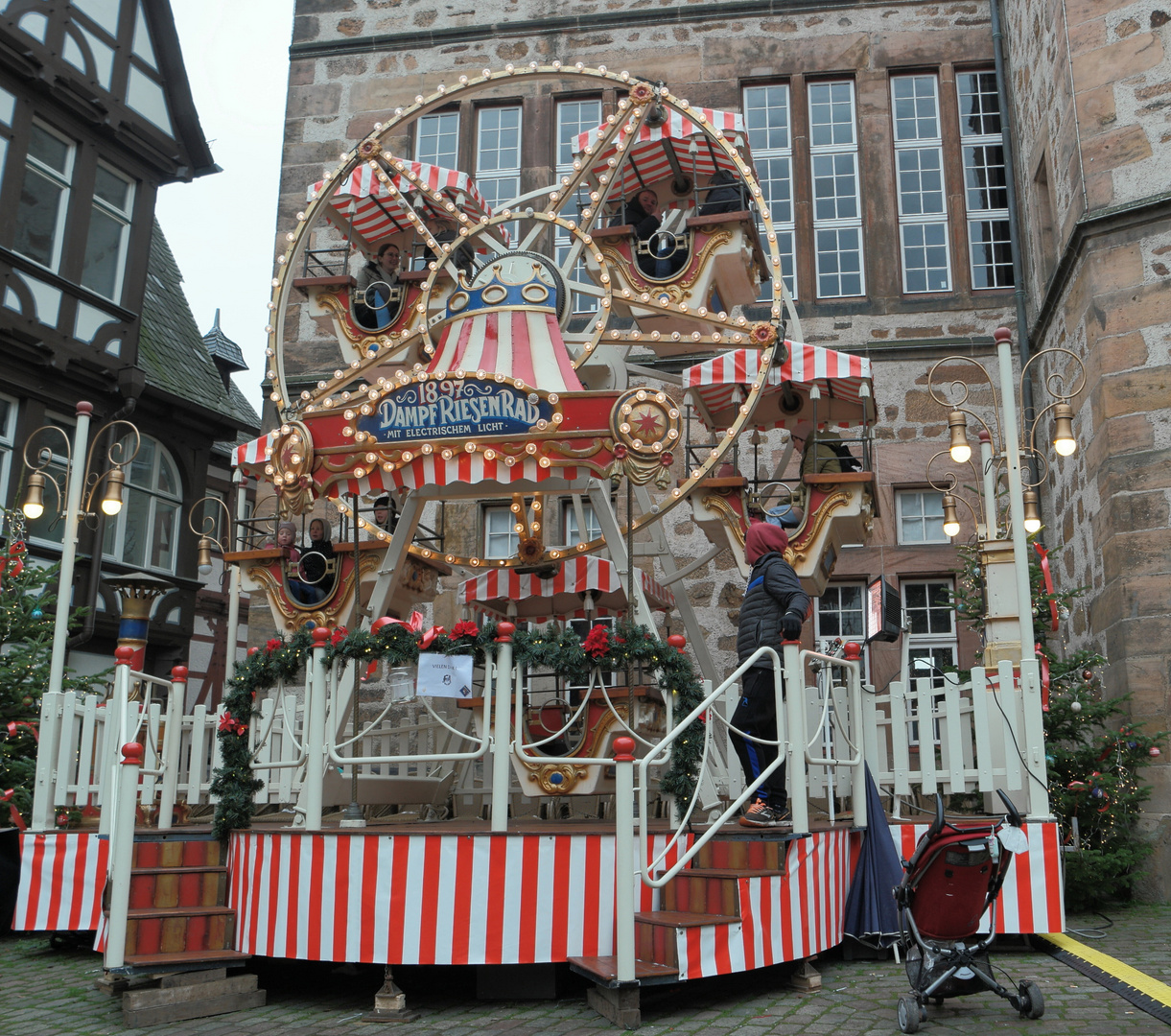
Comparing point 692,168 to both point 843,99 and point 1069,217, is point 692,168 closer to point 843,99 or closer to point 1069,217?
point 1069,217

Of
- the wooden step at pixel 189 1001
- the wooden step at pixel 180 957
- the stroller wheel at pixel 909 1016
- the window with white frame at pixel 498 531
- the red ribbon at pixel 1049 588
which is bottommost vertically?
the wooden step at pixel 189 1001

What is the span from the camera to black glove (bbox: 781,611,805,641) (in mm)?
6743

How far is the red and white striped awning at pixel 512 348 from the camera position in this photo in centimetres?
890

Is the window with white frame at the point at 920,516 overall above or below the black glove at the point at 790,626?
above

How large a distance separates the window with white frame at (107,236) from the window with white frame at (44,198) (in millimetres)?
506

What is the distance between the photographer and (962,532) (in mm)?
13703

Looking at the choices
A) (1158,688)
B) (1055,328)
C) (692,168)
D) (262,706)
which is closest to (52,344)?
(262,706)

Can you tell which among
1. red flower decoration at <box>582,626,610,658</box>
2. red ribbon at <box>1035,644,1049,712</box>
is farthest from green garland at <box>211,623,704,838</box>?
red ribbon at <box>1035,644,1049,712</box>

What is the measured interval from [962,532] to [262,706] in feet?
26.0

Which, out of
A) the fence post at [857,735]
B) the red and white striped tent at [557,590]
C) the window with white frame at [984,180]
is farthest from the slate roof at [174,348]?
the fence post at [857,735]

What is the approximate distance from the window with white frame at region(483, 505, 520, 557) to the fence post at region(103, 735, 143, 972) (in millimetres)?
8014

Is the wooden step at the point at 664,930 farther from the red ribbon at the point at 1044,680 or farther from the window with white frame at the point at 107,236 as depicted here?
the window with white frame at the point at 107,236

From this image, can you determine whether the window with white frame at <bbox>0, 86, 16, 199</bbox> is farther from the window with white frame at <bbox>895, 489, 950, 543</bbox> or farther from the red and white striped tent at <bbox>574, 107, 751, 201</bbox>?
the window with white frame at <bbox>895, 489, 950, 543</bbox>

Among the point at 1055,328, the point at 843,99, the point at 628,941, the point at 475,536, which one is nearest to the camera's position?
the point at 628,941
